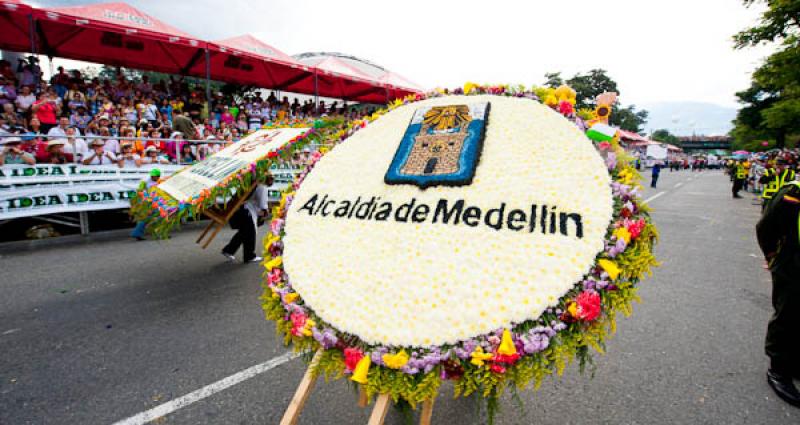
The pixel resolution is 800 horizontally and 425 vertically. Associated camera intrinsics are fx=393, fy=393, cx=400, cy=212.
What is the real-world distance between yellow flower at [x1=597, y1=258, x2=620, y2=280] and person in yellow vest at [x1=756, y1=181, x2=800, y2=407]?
192 centimetres

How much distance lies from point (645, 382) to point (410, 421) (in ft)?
6.10

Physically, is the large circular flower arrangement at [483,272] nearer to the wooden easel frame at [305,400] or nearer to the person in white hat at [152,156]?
the wooden easel frame at [305,400]

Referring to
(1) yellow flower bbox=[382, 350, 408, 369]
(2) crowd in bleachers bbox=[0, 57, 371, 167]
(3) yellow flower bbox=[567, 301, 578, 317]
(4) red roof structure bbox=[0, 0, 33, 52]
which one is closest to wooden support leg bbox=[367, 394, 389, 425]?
(1) yellow flower bbox=[382, 350, 408, 369]

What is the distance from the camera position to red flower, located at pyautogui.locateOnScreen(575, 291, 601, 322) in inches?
50.4

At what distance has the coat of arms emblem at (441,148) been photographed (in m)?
1.80

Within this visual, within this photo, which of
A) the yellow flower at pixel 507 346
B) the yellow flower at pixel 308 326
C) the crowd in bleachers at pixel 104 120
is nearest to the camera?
the yellow flower at pixel 507 346

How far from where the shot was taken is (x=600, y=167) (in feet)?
5.36

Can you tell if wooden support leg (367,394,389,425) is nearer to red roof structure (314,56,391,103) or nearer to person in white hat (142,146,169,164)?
person in white hat (142,146,169,164)

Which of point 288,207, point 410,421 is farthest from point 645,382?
point 288,207

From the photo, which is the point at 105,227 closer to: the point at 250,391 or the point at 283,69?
the point at 250,391

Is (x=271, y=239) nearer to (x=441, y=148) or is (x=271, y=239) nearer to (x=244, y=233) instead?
(x=441, y=148)

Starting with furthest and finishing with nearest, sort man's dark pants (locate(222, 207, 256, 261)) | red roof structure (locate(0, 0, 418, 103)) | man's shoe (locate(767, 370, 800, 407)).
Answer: red roof structure (locate(0, 0, 418, 103)) → man's dark pants (locate(222, 207, 256, 261)) → man's shoe (locate(767, 370, 800, 407))

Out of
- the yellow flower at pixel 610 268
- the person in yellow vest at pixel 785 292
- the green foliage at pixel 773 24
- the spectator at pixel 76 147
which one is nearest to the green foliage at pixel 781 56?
the green foliage at pixel 773 24

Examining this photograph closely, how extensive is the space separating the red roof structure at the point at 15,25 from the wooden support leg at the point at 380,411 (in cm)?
1130
